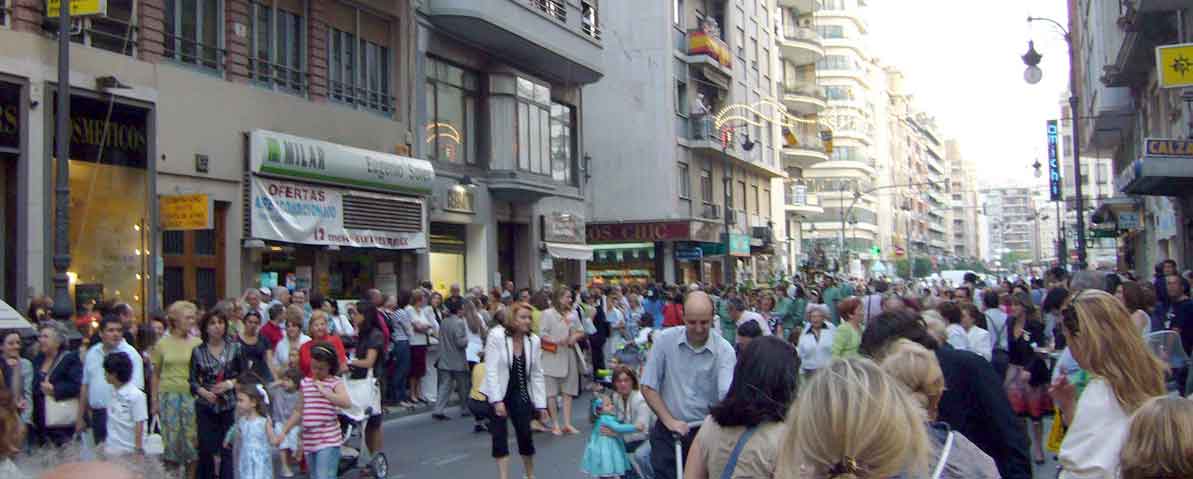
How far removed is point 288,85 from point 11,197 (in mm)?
6248

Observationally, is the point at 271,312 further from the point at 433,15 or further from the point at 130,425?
the point at 433,15

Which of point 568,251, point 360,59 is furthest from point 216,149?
point 568,251

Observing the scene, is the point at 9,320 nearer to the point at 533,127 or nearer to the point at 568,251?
the point at 533,127

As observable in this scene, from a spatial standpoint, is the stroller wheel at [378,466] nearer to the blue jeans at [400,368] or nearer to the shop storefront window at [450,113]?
the blue jeans at [400,368]

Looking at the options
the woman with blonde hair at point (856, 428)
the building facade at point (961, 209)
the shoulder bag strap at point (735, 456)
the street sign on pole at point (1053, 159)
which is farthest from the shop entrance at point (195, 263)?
the building facade at point (961, 209)

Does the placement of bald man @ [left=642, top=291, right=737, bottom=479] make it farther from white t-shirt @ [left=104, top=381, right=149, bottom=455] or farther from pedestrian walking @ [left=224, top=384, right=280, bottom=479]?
white t-shirt @ [left=104, top=381, right=149, bottom=455]

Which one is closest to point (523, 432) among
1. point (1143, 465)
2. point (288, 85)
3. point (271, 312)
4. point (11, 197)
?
point (271, 312)

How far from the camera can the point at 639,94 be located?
40250 millimetres

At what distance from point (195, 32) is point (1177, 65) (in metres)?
15.8

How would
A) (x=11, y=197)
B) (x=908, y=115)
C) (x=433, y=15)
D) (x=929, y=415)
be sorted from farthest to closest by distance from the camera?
(x=908, y=115)
(x=433, y=15)
(x=11, y=197)
(x=929, y=415)

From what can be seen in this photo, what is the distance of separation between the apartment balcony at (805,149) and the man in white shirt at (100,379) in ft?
160

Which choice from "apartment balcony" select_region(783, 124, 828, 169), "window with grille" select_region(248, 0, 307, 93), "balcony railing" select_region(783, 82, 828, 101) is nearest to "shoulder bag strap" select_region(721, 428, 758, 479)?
"window with grille" select_region(248, 0, 307, 93)

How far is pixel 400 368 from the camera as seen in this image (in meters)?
17.4

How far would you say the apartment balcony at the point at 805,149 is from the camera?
5841 cm
